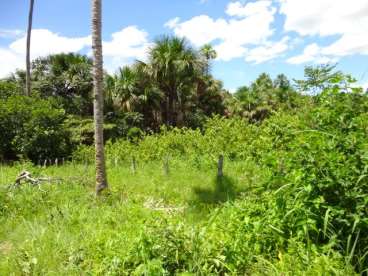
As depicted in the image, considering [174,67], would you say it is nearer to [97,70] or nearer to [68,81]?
[68,81]

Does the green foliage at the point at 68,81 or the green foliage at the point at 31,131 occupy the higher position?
the green foliage at the point at 68,81

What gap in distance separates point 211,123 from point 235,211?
12.9 m

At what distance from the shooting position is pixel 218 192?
952cm

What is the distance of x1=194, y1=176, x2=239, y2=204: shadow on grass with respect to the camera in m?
8.66

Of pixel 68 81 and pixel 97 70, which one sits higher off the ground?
pixel 68 81

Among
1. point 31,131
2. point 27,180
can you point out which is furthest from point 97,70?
point 31,131

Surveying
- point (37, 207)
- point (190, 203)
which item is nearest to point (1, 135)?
point (37, 207)

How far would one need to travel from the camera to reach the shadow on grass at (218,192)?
866 centimetres

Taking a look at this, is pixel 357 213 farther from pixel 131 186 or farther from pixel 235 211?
pixel 131 186

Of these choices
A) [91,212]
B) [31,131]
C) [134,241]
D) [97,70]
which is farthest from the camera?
[31,131]

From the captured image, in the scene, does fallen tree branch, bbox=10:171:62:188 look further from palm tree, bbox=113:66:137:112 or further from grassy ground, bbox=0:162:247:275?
palm tree, bbox=113:66:137:112

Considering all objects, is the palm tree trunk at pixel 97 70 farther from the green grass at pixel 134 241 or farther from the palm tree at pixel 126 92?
the palm tree at pixel 126 92

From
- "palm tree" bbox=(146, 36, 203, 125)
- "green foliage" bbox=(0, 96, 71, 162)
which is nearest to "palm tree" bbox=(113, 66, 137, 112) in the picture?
"palm tree" bbox=(146, 36, 203, 125)

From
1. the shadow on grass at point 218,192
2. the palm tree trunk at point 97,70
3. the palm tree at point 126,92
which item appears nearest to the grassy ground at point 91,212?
the shadow on grass at point 218,192
